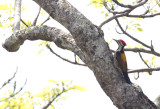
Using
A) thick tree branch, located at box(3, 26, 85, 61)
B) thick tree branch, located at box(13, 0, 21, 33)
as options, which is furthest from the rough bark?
thick tree branch, located at box(13, 0, 21, 33)

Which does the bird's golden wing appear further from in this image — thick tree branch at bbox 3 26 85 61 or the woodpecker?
thick tree branch at bbox 3 26 85 61

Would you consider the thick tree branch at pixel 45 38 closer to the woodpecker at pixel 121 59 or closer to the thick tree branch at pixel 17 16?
the thick tree branch at pixel 17 16

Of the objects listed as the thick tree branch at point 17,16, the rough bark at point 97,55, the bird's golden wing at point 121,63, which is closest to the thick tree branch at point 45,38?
the rough bark at point 97,55

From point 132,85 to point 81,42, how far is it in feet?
2.30

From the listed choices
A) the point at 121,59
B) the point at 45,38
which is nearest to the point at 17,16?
the point at 45,38

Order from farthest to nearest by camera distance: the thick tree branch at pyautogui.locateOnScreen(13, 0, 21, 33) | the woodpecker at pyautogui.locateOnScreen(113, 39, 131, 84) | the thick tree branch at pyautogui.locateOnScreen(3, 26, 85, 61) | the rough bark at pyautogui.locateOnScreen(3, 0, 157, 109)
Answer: the thick tree branch at pyautogui.locateOnScreen(13, 0, 21, 33), the thick tree branch at pyautogui.locateOnScreen(3, 26, 85, 61), the woodpecker at pyautogui.locateOnScreen(113, 39, 131, 84), the rough bark at pyautogui.locateOnScreen(3, 0, 157, 109)

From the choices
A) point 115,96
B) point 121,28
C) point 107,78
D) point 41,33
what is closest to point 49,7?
point 41,33

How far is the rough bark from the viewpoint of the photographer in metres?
2.43

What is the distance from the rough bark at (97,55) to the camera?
2434 millimetres

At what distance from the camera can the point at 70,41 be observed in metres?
2.95

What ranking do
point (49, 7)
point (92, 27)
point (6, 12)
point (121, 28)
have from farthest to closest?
point (6, 12) < point (121, 28) < point (49, 7) < point (92, 27)

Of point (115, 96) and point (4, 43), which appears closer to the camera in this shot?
point (115, 96)

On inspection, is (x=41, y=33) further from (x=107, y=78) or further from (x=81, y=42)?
(x=107, y=78)

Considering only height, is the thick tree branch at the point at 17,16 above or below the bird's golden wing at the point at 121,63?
above
